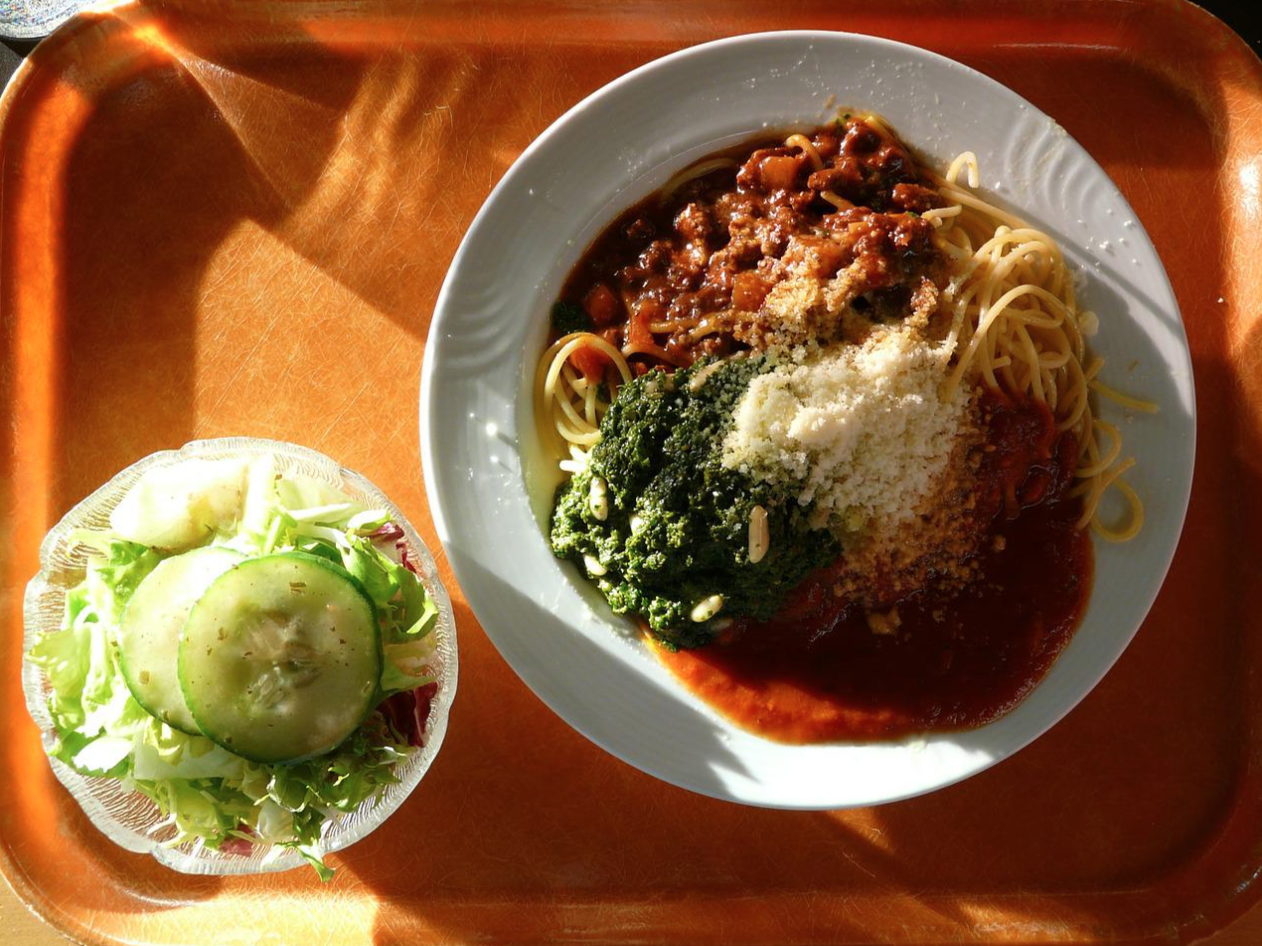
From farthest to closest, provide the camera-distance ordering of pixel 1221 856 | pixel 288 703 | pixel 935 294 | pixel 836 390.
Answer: pixel 1221 856 → pixel 935 294 → pixel 836 390 → pixel 288 703

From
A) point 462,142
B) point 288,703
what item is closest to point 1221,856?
point 288,703

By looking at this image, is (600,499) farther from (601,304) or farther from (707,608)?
(601,304)

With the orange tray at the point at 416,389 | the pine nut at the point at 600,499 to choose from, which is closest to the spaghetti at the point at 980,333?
the pine nut at the point at 600,499

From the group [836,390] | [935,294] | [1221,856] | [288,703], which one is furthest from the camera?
[1221,856]

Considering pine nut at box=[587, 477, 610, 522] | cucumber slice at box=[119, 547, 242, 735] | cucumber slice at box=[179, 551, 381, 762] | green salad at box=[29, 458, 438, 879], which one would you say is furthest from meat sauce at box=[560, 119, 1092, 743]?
cucumber slice at box=[119, 547, 242, 735]

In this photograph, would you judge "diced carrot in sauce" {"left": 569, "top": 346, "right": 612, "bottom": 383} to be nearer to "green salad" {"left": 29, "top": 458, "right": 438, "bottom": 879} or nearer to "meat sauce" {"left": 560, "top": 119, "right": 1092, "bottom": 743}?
"meat sauce" {"left": 560, "top": 119, "right": 1092, "bottom": 743}

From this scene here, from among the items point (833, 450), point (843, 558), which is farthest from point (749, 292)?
point (843, 558)

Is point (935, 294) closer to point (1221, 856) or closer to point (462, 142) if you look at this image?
point (462, 142)
